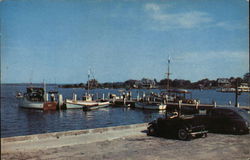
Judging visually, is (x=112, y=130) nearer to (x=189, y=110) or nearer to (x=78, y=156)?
(x=78, y=156)

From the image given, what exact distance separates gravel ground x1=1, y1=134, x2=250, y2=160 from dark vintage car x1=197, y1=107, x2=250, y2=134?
1549 mm

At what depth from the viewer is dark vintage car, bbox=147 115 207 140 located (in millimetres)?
14312

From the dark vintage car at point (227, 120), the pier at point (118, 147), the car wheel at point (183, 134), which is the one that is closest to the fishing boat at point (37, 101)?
the pier at point (118, 147)

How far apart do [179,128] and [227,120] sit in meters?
3.68

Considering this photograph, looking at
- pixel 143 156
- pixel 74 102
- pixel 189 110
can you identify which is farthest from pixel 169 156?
pixel 74 102

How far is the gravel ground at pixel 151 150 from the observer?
1082 centimetres

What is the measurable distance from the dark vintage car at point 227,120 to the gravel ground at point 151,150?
1549 millimetres

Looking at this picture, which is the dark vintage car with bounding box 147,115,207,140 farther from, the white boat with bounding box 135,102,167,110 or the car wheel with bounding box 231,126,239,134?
the white boat with bounding box 135,102,167,110

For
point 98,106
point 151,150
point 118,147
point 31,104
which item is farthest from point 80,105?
point 151,150

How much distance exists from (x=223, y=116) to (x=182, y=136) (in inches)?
145

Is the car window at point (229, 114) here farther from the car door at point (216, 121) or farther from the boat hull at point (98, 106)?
the boat hull at point (98, 106)

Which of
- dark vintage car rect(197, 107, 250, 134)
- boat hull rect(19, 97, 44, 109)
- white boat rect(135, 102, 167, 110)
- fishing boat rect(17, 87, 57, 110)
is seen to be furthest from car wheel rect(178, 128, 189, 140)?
boat hull rect(19, 97, 44, 109)

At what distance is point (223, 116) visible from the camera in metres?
16.6

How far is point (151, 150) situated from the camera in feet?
39.3
